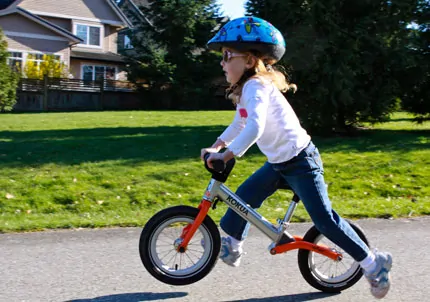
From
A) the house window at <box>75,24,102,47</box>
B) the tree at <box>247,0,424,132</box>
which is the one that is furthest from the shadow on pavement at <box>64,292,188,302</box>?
the house window at <box>75,24,102,47</box>

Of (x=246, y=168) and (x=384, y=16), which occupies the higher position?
(x=384, y=16)

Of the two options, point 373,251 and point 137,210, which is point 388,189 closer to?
point 137,210

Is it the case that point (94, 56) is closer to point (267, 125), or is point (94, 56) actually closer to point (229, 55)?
point (229, 55)

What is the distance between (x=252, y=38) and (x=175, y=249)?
5.06 ft

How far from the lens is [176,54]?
3166cm

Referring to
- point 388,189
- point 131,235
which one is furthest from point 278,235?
point 388,189

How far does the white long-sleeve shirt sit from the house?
31302 millimetres

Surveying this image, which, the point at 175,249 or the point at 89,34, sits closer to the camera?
the point at 175,249

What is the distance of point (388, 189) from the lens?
847 centimetres

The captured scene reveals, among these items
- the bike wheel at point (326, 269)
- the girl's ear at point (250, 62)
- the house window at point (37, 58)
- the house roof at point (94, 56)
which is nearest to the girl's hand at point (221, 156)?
the girl's ear at point (250, 62)

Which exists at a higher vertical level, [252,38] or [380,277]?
[252,38]

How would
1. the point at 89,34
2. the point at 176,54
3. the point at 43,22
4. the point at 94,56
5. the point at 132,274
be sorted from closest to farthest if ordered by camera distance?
the point at 132,274, the point at 176,54, the point at 43,22, the point at 94,56, the point at 89,34

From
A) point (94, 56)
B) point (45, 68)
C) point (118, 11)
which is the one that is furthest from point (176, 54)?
point (118, 11)

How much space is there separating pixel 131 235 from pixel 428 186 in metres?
4.83
